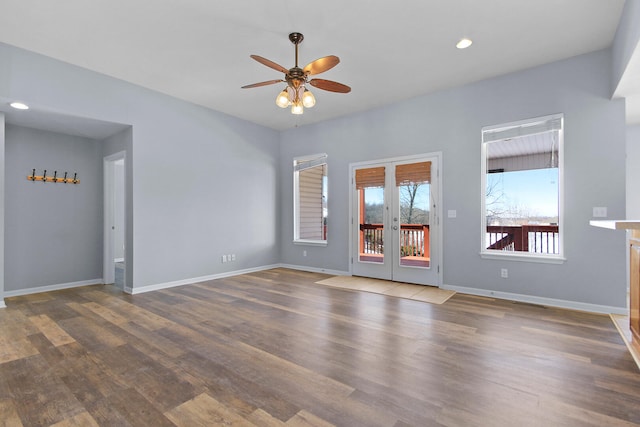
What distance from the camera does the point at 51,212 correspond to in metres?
5.13

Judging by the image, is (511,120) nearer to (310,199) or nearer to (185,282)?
(310,199)

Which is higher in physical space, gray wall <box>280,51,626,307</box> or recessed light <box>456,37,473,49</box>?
recessed light <box>456,37,473,49</box>

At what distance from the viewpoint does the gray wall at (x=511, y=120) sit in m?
3.70

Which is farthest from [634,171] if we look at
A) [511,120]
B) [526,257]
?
[526,257]

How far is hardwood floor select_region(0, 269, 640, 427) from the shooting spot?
1.85 m

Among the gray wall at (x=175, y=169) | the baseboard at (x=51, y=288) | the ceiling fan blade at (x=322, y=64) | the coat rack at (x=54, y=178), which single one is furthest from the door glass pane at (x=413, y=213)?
the coat rack at (x=54, y=178)

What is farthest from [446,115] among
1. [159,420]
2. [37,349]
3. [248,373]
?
[37,349]

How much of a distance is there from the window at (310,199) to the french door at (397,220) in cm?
84

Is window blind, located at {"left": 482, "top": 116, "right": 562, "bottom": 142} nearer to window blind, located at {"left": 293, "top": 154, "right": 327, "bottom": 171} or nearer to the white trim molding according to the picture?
window blind, located at {"left": 293, "top": 154, "right": 327, "bottom": 171}

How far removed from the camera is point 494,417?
1.80m

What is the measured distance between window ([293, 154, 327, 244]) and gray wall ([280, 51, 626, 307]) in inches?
16.9

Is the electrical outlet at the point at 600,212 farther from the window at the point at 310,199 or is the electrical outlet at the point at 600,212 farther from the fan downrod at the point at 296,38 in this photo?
the window at the point at 310,199

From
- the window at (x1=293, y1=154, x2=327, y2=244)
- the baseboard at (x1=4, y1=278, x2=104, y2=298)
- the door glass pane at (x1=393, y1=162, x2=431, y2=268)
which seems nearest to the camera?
the baseboard at (x1=4, y1=278, x2=104, y2=298)

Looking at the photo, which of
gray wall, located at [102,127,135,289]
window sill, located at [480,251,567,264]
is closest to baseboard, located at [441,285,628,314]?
window sill, located at [480,251,567,264]
